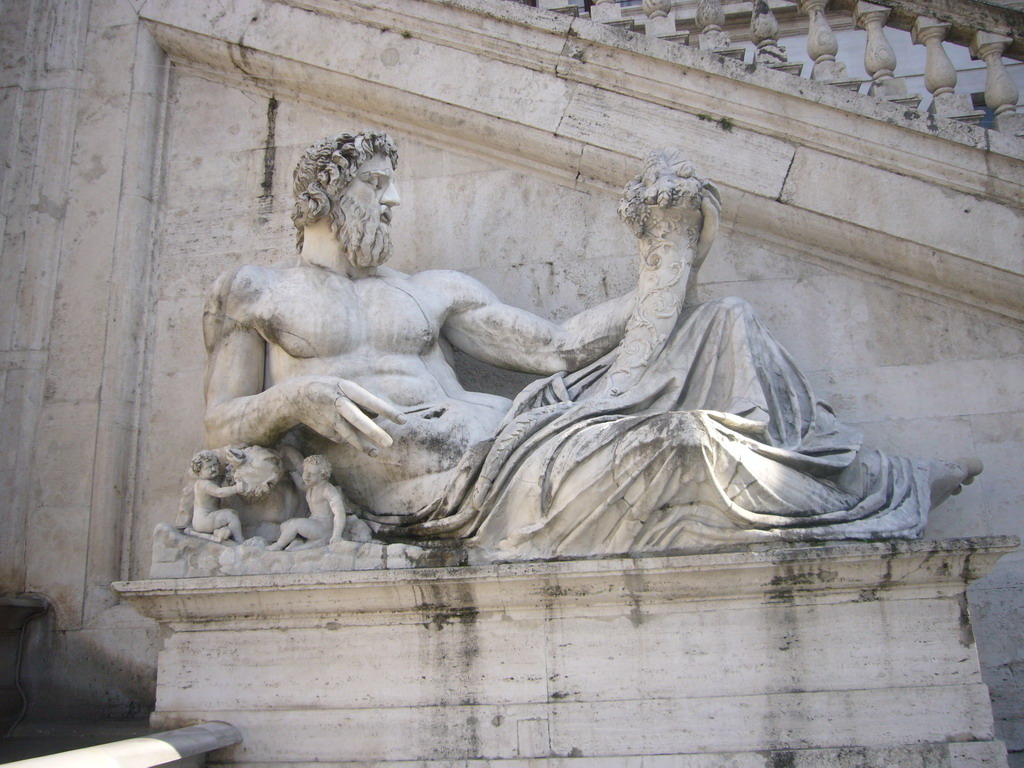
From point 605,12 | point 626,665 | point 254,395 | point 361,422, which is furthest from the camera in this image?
point 605,12

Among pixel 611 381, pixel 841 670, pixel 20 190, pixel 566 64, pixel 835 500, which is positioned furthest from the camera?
pixel 20 190

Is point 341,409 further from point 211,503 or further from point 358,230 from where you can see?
point 358,230

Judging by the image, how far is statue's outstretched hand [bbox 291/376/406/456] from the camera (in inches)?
178

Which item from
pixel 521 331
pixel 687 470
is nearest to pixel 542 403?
pixel 521 331

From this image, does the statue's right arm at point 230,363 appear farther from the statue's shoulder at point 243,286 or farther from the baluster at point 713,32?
the baluster at point 713,32

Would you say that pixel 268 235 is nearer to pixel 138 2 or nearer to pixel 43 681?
pixel 138 2

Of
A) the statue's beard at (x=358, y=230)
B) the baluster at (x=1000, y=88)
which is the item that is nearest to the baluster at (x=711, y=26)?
the baluster at (x=1000, y=88)

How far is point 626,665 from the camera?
13.2 ft

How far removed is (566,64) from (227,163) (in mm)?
2176

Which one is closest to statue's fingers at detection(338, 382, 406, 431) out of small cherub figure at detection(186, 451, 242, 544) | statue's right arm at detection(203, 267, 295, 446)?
statue's right arm at detection(203, 267, 295, 446)

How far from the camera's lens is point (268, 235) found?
20.9ft

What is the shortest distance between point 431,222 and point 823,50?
2395 mm

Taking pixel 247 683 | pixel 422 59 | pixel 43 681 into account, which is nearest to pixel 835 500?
pixel 247 683

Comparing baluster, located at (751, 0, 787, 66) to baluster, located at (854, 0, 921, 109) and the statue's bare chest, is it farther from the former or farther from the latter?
the statue's bare chest
